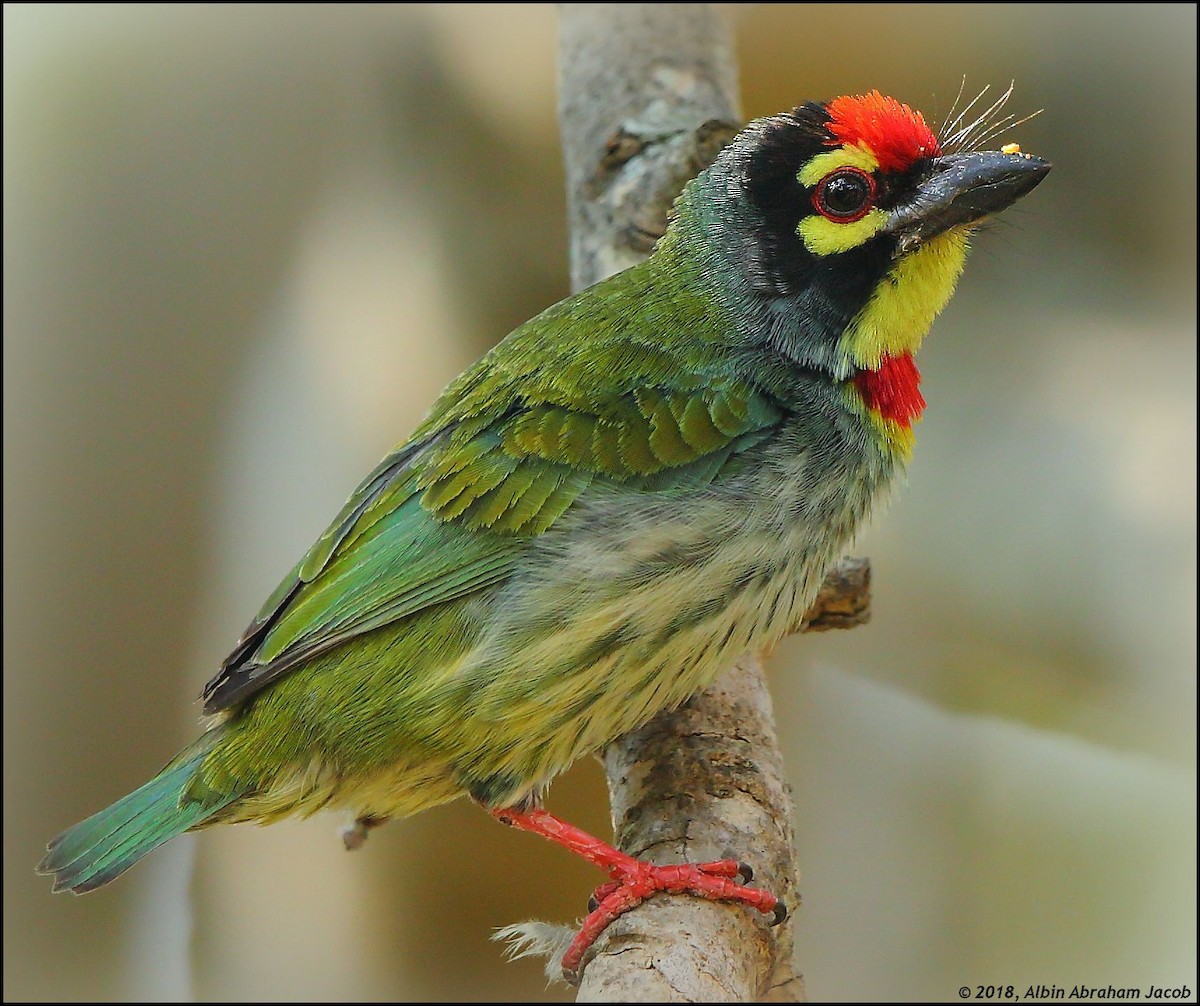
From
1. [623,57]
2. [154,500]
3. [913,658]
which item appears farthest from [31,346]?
[913,658]

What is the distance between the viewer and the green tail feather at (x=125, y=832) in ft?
6.98

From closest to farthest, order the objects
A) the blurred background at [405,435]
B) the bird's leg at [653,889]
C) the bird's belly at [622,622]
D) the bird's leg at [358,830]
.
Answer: the bird's leg at [653,889] → the bird's belly at [622,622] → the bird's leg at [358,830] → the blurred background at [405,435]

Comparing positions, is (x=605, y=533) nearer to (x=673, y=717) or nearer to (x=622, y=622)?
(x=622, y=622)

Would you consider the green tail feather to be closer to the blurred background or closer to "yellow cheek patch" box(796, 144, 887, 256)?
"yellow cheek patch" box(796, 144, 887, 256)

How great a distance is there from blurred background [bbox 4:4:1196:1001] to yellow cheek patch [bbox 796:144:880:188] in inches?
67.3

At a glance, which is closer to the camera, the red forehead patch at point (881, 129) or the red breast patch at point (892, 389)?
the red forehead patch at point (881, 129)

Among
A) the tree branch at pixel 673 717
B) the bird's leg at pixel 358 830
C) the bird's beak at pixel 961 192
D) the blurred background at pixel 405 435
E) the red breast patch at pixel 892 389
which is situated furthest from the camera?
the blurred background at pixel 405 435

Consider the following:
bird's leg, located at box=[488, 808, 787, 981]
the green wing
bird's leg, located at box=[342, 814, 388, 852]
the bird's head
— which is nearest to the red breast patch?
the bird's head

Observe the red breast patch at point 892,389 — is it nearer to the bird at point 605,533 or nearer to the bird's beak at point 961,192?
the bird at point 605,533

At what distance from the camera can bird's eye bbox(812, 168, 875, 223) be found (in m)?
2.25

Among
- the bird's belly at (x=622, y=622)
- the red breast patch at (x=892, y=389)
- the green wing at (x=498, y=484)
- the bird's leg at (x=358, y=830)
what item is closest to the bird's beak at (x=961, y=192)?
the red breast patch at (x=892, y=389)

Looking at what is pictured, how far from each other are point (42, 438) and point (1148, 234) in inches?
162

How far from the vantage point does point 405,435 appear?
4152 mm

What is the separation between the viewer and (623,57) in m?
3.37
